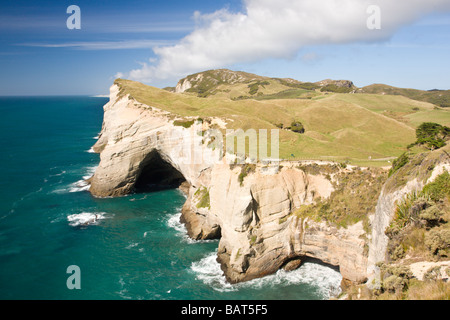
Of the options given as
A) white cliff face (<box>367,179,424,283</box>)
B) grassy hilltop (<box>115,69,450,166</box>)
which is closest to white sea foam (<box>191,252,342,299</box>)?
white cliff face (<box>367,179,424,283</box>)

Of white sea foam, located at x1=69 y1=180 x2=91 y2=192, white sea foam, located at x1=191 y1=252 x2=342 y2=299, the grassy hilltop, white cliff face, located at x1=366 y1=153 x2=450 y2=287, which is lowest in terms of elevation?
white sea foam, located at x1=191 y1=252 x2=342 y2=299

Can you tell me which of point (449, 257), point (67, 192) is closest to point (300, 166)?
point (449, 257)

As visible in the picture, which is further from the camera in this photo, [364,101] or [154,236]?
[364,101]

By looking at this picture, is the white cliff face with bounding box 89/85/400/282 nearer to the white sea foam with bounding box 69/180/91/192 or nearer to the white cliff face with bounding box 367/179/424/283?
the white cliff face with bounding box 367/179/424/283

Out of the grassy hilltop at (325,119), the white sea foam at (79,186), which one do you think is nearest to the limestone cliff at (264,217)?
the grassy hilltop at (325,119)

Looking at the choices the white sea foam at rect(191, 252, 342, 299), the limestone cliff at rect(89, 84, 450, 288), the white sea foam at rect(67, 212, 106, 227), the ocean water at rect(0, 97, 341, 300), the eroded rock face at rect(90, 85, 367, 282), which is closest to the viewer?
the limestone cliff at rect(89, 84, 450, 288)
